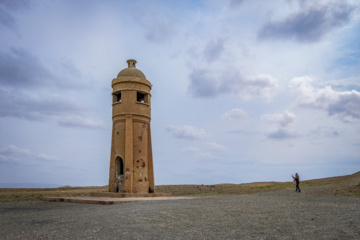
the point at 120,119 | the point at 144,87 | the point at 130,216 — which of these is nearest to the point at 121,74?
the point at 144,87

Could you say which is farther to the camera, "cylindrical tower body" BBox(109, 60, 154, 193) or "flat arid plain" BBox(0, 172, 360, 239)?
"cylindrical tower body" BBox(109, 60, 154, 193)

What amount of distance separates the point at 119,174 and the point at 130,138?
2.46m

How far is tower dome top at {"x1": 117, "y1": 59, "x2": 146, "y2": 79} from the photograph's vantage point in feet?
64.6

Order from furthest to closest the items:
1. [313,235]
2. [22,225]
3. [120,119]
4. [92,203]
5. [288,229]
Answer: [120,119] → [92,203] → [22,225] → [288,229] → [313,235]

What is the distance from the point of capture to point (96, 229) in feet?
23.4

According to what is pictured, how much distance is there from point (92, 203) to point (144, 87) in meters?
8.35

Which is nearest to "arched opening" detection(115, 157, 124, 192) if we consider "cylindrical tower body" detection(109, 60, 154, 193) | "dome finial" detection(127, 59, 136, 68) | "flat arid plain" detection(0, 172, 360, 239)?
"cylindrical tower body" detection(109, 60, 154, 193)

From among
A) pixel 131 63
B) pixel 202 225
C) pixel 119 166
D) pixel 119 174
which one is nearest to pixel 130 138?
pixel 119 166

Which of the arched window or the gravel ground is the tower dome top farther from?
the gravel ground

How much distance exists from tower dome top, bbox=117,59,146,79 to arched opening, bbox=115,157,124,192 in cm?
528

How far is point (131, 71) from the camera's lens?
19.8 m

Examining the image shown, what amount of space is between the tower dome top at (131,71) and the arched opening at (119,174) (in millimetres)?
5280

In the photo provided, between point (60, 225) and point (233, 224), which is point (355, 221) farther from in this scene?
point (60, 225)

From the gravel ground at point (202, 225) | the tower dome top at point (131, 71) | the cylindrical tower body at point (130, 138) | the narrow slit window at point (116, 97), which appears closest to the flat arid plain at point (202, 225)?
the gravel ground at point (202, 225)
